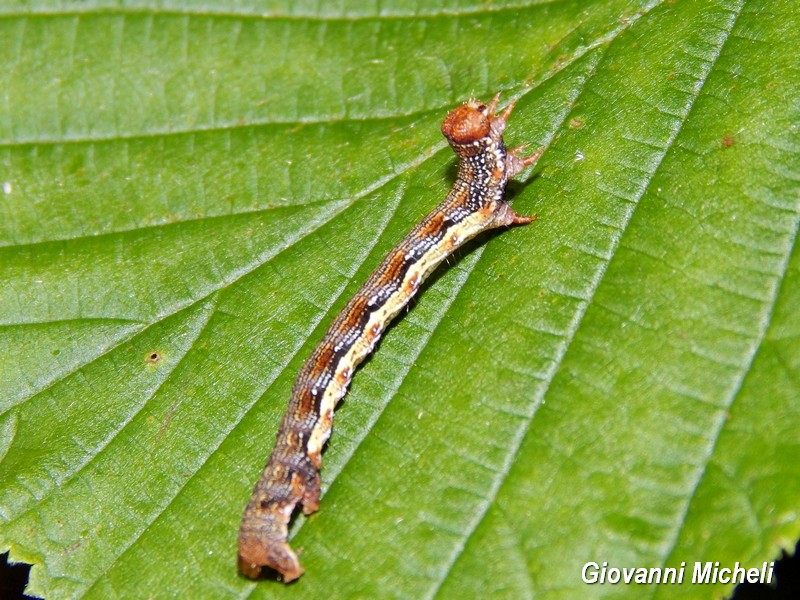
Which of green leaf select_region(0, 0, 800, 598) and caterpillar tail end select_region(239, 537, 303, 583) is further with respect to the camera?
caterpillar tail end select_region(239, 537, 303, 583)

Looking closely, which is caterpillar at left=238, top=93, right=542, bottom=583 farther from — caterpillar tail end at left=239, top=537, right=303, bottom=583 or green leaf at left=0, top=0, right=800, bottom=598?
green leaf at left=0, top=0, right=800, bottom=598

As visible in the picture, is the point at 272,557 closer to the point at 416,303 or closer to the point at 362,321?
the point at 362,321

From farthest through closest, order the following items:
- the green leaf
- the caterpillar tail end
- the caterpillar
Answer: the caterpillar
the caterpillar tail end
the green leaf

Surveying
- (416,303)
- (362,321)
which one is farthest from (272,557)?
(416,303)

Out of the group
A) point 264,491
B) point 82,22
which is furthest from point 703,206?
point 82,22

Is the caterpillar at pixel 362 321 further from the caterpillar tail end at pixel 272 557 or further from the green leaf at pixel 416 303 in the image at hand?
the green leaf at pixel 416 303

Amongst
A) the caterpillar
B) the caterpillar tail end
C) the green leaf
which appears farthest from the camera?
the caterpillar

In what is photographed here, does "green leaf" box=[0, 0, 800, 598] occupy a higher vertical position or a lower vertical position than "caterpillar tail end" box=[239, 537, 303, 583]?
higher

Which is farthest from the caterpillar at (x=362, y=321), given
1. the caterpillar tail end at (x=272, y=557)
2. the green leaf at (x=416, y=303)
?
the green leaf at (x=416, y=303)

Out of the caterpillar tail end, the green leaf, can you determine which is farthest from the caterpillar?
the green leaf
